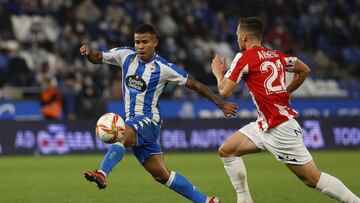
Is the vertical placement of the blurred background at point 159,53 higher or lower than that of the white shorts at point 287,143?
lower

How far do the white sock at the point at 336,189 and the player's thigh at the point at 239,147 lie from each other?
0.96 metres

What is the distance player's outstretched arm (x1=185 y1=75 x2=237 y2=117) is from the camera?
9.45m

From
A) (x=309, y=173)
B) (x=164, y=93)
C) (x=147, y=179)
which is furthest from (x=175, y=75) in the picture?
→ (x=164, y=93)

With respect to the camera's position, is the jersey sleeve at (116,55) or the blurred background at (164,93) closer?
the jersey sleeve at (116,55)

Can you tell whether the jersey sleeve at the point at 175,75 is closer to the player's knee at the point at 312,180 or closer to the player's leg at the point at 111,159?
the player's leg at the point at 111,159

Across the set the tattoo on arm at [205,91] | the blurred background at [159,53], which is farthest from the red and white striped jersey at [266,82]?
the blurred background at [159,53]

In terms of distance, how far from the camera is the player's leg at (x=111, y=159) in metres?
8.61

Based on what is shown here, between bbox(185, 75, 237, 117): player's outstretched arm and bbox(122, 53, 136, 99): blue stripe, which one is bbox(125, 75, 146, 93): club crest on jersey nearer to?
bbox(122, 53, 136, 99): blue stripe

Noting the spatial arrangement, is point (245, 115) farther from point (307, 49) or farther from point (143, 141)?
point (143, 141)

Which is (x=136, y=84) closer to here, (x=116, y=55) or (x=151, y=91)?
(x=151, y=91)

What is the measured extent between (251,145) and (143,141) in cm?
126

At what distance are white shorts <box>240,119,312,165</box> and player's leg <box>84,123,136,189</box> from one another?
1511 mm

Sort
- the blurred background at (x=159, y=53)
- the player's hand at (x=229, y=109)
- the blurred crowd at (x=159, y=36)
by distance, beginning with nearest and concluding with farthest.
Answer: the player's hand at (x=229, y=109), the blurred background at (x=159, y=53), the blurred crowd at (x=159, y=36)

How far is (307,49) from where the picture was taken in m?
30.1
